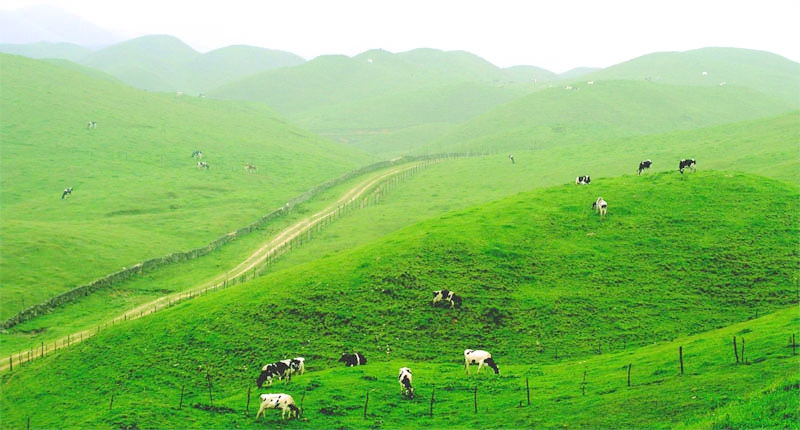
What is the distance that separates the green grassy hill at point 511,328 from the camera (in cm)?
2997

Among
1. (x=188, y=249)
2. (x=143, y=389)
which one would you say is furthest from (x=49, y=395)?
(x=188, y=249)

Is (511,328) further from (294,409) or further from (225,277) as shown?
(225,277)

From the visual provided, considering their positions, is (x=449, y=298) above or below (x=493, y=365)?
above

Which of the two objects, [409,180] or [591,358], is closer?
[591,358]

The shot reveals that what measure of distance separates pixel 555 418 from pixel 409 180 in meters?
103

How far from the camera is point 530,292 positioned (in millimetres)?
48688

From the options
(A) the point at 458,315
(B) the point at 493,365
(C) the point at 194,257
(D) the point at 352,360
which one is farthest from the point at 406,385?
(C) the point at 194,257

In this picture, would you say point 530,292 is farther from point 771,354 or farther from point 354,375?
point 771,354

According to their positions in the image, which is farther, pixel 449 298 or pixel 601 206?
pixel 601 206

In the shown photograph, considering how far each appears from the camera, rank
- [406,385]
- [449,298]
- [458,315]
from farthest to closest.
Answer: [449,298] → [458,315] → [406,385]

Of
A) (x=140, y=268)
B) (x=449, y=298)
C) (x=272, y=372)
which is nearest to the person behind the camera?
(x=272, y=372)

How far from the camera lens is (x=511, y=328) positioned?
146 feet

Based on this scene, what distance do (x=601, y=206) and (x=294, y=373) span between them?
32.1 metres

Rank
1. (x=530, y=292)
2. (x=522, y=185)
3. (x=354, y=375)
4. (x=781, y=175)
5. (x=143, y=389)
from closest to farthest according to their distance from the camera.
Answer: (x=354, y=375), (x=143, y=389), (x=530, y=292), (x=781, y=175), (x=522, y=185)
